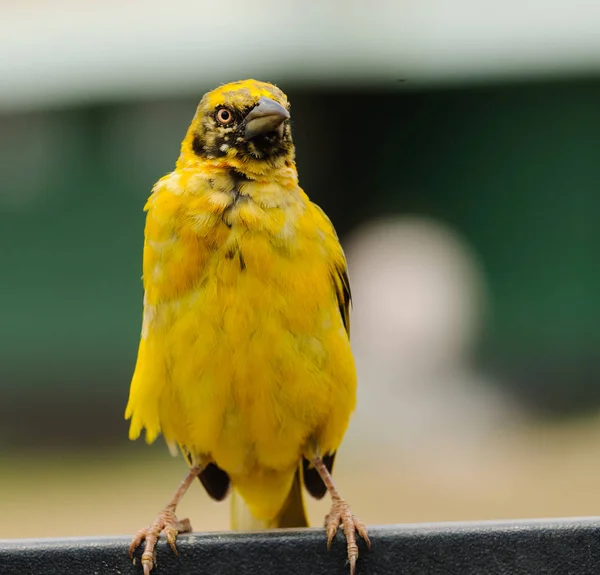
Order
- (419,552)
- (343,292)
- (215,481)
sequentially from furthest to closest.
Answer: (215,481) < (343,292) < (419,552)

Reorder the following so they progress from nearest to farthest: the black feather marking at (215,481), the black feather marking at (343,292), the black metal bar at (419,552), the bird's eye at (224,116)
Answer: the black metal bar at (419,552)
the bird's eye at (224,116)
the black feather marking at (343,292)
the black feather marking at (215,481)

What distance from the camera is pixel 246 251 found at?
12.1ft

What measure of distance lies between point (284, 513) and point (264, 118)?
190 centimetres

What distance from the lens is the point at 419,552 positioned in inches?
124

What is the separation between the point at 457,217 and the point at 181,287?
23.4 ft

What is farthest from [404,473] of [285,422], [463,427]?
[285,422]

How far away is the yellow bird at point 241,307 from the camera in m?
3.71

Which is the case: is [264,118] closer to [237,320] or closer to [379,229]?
[237,320]

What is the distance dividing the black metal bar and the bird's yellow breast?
724 millimetres

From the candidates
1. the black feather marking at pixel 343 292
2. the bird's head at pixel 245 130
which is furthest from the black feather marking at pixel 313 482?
the bird's head at pixel 245 130

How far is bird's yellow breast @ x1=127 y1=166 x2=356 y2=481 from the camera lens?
3.70 meters

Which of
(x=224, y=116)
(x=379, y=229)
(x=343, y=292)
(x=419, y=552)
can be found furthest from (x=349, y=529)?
(x=379, y=229)

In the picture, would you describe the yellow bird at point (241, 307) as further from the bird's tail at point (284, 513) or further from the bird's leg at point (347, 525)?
the bird's tail at point (284, 513)

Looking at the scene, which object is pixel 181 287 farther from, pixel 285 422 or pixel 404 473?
pixel 404 473
